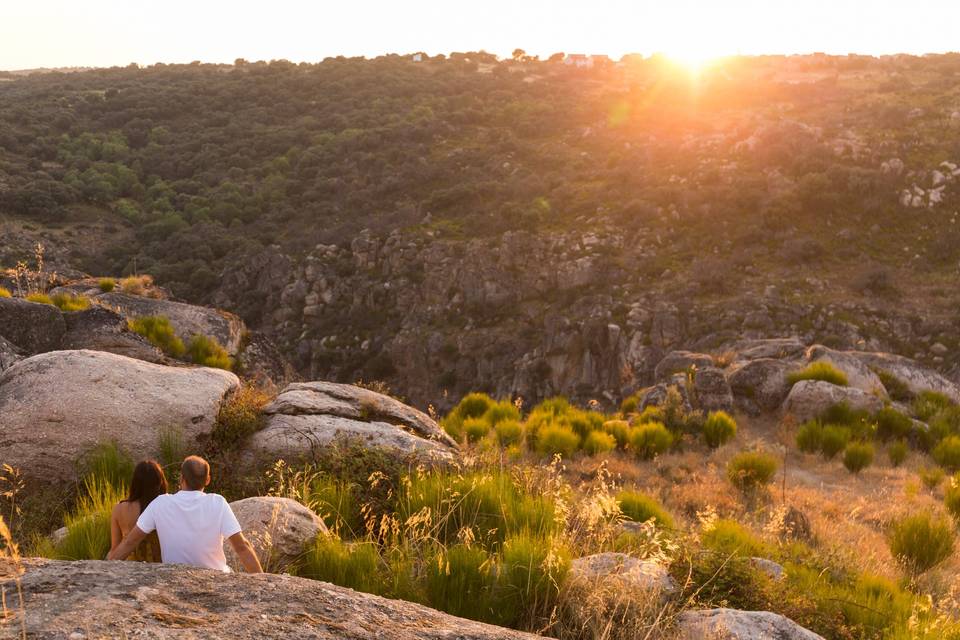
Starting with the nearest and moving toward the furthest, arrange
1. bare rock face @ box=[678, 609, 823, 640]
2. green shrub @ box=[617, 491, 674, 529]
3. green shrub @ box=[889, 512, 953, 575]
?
bare rock face @ box=[678, 609, 823, 640]
green shrub @ box=[889, 512, 953, 575]
green shrub @ box=[617, 491, 674, 529]

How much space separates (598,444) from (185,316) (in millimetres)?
7513

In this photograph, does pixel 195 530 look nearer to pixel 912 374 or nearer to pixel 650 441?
pixel 650 441

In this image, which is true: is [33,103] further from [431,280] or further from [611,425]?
[611,425]

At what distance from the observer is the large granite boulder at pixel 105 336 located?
9773 millimetres

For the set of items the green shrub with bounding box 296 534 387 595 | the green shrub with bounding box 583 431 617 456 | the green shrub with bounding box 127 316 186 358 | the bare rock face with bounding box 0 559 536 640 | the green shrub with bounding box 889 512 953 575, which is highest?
the bare rock face with bounding box 0 559 536 640

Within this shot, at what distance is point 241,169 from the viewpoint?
44031 millimetres

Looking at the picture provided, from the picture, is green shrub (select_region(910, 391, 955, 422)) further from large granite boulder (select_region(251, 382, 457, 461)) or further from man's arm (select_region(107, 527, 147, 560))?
man's arm (select_region(107, 527, 147, 560))

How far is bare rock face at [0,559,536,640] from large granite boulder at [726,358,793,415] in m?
10.5

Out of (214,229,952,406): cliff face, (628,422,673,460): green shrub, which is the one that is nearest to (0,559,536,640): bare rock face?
(628,422,673,460): green shrub

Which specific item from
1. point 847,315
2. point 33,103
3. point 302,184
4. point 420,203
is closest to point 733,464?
point 847,315

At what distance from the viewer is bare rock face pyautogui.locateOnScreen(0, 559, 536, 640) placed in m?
2.71

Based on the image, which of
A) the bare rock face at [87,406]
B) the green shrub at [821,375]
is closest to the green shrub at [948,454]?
the green shrub at [821,375]

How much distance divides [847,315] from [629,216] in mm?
10755

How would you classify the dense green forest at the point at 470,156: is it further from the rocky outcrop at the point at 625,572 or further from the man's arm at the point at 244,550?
the man's arm at the point at 244,550
